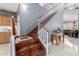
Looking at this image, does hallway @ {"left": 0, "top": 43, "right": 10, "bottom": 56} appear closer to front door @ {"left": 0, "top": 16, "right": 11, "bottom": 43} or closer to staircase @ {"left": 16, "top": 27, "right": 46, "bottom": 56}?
front door @ {"left": 0, "top": 16, "right": 11, "bottom": 43}

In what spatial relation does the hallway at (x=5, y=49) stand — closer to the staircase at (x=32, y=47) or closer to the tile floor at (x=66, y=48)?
the staircase at (x=32, y=47)

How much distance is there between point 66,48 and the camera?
2.83 metres

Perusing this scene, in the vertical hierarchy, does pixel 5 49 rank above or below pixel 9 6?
below

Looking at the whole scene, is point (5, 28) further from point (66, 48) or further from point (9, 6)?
point (66, 48)

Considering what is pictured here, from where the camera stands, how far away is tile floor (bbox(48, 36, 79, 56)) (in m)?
2.81

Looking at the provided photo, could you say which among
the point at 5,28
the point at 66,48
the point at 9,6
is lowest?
the point at 66,48

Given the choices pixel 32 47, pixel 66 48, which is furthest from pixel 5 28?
pixel 66 48

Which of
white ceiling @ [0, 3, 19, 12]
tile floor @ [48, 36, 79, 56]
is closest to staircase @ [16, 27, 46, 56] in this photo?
tile floor @ [48, 36, 79, 56]

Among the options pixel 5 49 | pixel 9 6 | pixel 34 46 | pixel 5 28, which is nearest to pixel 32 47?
pixel 34 46

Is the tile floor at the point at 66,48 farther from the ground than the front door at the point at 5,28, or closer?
closer

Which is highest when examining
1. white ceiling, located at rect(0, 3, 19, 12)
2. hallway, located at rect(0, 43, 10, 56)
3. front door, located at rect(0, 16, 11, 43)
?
white ceiling, located at rect(0, 3, 19, 12)

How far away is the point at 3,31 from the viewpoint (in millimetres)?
2869

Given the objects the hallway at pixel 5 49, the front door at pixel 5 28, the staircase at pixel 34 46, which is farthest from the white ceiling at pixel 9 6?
the hallway at pixel 5 49

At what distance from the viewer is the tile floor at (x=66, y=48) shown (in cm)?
281
